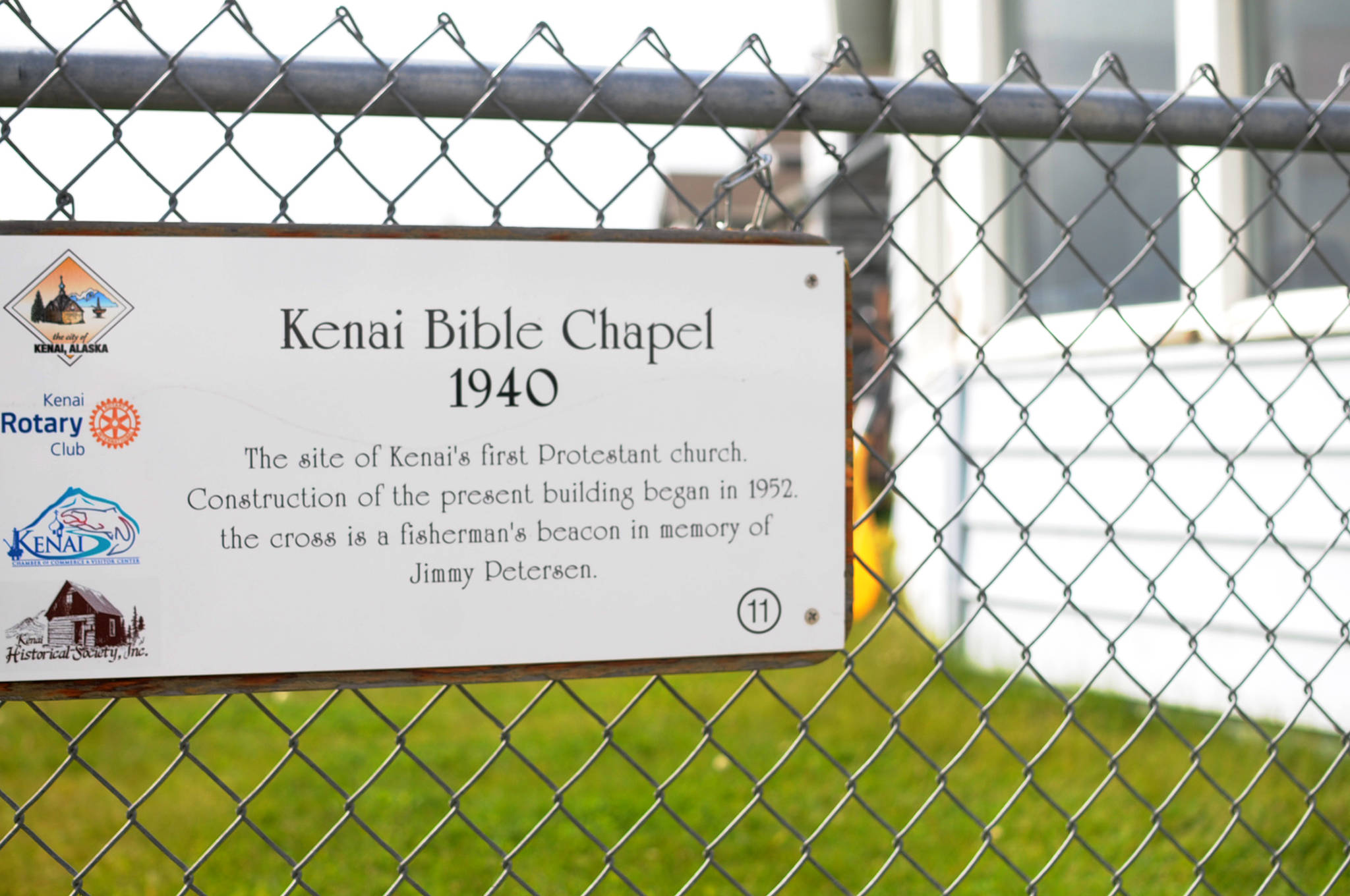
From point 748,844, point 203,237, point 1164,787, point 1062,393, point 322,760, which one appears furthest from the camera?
point 1062,393

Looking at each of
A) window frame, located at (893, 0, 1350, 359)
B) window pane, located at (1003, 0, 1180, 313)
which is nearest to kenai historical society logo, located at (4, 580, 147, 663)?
window frame, located at (893, 0, 1350, 359)

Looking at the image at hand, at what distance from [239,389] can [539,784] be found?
229 centimetres

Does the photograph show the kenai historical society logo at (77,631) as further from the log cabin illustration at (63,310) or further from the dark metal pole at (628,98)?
the dark metal pole at (628,98)

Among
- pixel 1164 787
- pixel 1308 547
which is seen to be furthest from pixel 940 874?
pixel 1308 547

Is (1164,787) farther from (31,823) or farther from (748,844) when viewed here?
(31,823)

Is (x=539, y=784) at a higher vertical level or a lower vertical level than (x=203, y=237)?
lower

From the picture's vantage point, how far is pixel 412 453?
45.8 inches

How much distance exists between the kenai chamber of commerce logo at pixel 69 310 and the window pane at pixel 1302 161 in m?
3.40

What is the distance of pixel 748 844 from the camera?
2670 mm

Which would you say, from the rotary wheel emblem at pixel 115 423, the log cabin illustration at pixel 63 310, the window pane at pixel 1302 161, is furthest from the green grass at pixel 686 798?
the window pane at pixel 1302 161

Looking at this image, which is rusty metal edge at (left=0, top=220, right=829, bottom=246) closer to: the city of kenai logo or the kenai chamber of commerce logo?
the kenai chamber of commerce logo

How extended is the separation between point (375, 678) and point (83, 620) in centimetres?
35

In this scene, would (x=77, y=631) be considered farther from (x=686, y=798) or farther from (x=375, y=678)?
(x=686, y=798)

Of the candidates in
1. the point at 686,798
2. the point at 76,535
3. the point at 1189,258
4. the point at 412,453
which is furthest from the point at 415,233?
the point at 1189,258
